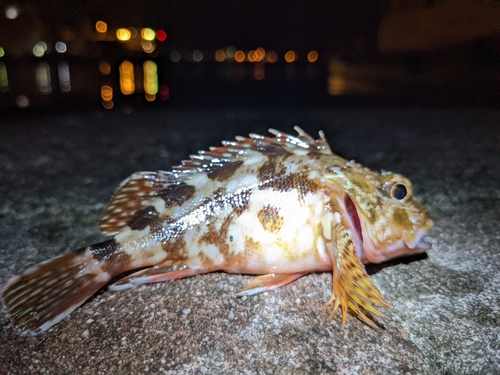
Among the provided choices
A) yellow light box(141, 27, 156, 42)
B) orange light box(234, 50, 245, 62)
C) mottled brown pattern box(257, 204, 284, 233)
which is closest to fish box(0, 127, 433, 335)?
mottled brown pattern box(257, 204, 284, 233)

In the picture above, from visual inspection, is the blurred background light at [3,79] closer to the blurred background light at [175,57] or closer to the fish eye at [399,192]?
the fish eye at [399,192]

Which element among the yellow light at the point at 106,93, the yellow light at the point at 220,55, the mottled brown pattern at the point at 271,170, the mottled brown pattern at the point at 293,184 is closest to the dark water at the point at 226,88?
the yellow light at the point at 106,93

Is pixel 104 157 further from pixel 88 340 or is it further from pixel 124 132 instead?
pixel 88 340

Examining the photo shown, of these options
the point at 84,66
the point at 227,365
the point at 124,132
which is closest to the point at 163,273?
the point at 227,365

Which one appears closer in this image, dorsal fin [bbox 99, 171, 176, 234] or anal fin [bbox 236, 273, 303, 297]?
anal fin [bbox 236, 273, 303, 297]

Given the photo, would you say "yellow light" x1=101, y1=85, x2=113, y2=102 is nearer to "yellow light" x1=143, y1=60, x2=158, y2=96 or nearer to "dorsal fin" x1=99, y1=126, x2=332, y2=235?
"yellow light" x1=143, y1=60, x2=158, y2=96
